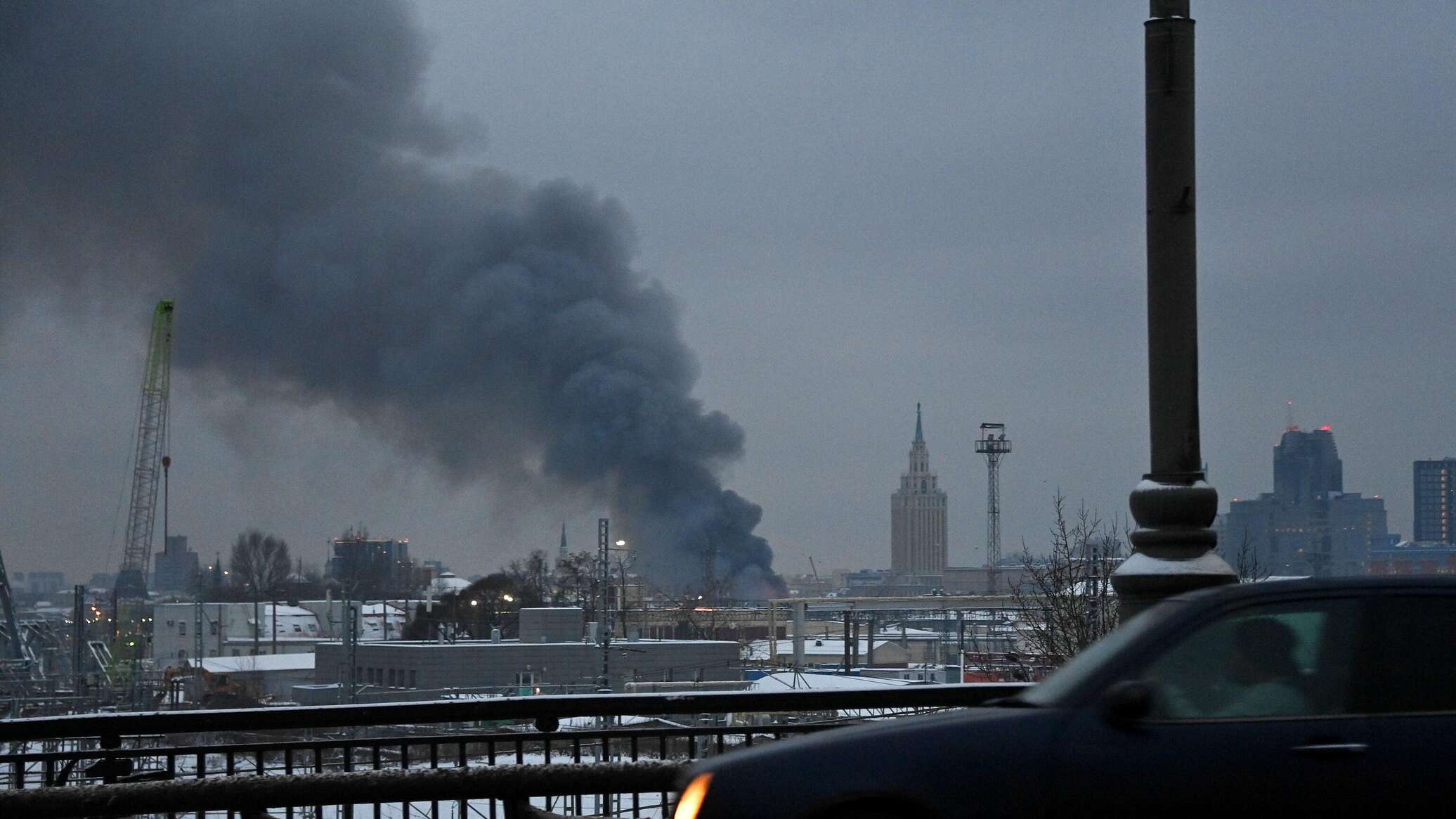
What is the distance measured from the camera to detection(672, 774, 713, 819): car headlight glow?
17.3 feet

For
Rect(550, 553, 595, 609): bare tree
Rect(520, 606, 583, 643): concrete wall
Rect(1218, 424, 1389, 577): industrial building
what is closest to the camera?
Rect(520, 606, 583, 643): concrete wall

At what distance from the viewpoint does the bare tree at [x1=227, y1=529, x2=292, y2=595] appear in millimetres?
137500

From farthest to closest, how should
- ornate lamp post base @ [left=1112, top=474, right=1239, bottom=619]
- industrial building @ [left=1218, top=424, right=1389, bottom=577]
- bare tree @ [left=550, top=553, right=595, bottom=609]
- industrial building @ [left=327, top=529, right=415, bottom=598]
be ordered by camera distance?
industrial building @ [left=327, top=529, right=415, bottom=598] < bare tree @ [left=550, top=553, right=595, bottom=609] < industrial building @ [left=1218, top=424, right=1389, bottom=577] < ornate lamp post base @ [left=1112, top=474, right=1239, bottom=619]

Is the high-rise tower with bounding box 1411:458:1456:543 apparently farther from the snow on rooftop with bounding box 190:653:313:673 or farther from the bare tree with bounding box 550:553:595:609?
the snow on rooftop with bounding box 190:653:313:673

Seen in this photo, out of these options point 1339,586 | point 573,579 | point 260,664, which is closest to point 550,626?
point 260,664

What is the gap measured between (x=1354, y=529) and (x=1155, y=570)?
7352cm

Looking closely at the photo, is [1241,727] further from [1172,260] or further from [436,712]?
[436,712]

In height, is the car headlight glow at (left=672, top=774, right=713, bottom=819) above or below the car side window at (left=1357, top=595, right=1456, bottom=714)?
below

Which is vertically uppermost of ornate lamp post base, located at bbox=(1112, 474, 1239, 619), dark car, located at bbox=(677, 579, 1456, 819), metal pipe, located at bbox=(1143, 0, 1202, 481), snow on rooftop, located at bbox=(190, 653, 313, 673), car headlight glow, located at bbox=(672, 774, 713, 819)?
metal pipe, located at bbox=(1143, 0, 1202, 481)

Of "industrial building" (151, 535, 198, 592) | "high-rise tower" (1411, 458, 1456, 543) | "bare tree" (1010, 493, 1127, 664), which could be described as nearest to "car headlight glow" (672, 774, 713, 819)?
"bare tree" (1010, 493, 1127, 664)

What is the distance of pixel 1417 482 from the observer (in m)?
80.6

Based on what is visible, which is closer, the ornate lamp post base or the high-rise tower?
the ornate lamp post base

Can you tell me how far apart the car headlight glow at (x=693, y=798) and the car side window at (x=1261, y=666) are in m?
1.55

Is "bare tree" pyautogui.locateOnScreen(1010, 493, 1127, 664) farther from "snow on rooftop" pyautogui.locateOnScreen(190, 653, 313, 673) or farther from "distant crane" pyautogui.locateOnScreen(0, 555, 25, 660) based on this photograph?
"distant crane" pyautogui.locateOnScreen(0, 555, 25, 660)
